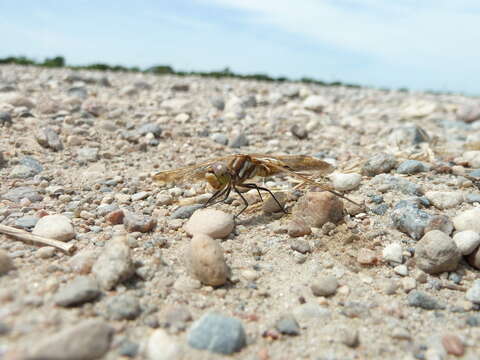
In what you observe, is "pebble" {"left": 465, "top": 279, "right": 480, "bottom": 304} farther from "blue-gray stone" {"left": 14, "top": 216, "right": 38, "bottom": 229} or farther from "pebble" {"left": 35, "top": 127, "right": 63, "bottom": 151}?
Answer: "pebble" {"left": 35, "top": 127, "right": 63, "bottom": 151}

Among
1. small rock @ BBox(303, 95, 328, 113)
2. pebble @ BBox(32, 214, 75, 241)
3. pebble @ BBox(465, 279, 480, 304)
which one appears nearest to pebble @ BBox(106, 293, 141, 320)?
pebble @ BBox(32, 214, 75, 241)

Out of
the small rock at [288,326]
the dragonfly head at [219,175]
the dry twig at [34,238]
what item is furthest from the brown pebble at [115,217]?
the small rock at [288,326]

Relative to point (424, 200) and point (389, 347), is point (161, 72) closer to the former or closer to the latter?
point (424, 200)

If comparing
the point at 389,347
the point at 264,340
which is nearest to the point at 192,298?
the point at 264,340

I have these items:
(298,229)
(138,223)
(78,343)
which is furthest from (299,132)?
(78,343)

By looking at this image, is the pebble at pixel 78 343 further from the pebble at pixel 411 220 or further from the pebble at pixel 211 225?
the pebble at pixel 411 220

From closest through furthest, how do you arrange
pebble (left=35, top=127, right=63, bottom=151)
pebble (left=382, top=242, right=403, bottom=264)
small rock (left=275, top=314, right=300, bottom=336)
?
small rock (left=275, top=314, right=300, bottom=336), pebble (left=382, top=242, right=403, bottom=264), pebble (left=35, top=127, right=63, bottom=151)

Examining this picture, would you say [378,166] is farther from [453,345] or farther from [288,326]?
[288,326]
